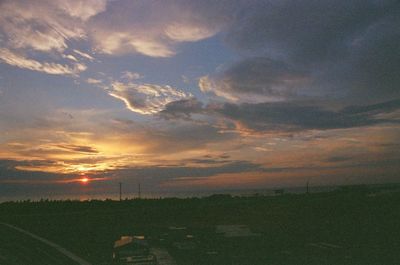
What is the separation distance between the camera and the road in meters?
18.3

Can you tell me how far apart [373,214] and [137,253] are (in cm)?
3274

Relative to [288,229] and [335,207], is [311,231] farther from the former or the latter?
[335,207]

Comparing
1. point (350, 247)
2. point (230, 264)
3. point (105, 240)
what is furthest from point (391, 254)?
point (105, 240)

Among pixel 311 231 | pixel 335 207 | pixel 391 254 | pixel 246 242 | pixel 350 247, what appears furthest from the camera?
pixel 335 207

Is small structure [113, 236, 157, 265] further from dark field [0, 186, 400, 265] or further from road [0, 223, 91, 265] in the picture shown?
road [0, 223, 91, 265]

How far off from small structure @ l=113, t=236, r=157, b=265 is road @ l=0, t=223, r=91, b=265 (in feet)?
9.42

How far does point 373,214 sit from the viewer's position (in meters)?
46.5

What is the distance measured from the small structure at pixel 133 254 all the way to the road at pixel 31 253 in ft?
9.42

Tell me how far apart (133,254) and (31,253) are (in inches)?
212

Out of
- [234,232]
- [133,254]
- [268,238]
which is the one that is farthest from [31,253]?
[234,232]

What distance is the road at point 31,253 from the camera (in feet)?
60.0

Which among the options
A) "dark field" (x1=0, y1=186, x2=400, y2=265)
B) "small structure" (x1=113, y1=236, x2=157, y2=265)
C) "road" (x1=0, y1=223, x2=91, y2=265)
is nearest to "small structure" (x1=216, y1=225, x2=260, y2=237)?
"dark field" (x1=0, y1=186, x2=400, y2=265)

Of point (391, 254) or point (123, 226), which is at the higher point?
point (123, 226)

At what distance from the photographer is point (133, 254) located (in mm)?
22156
